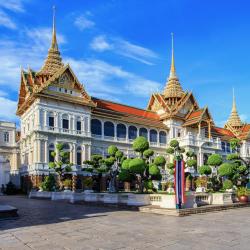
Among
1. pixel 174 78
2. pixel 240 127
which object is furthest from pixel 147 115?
pixel 240 127

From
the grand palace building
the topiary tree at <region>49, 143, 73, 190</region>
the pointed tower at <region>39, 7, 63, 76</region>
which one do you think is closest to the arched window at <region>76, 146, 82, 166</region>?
A: the grand palace building

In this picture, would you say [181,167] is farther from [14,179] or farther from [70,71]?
[14,179]

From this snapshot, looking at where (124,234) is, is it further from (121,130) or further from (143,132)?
(143,132)

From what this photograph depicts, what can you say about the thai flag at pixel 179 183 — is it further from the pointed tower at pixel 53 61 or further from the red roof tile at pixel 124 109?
the pointed tower at pixel 53 61

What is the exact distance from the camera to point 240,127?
6681cm

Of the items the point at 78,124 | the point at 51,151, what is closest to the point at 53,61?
the point at 78,124

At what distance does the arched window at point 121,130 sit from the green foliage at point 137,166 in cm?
2370

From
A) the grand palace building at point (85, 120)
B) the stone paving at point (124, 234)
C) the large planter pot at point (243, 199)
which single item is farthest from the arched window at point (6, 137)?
the stone paving at point (124, 234)

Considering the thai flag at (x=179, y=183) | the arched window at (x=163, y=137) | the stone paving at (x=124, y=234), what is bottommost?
the stone paving at (x=124, y=234)

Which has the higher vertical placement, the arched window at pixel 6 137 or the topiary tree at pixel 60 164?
the arched window at pixel 6 137

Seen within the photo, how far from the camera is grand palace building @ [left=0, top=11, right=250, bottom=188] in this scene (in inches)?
1469

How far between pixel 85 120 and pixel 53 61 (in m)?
10.2

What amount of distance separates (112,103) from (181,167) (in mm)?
31509

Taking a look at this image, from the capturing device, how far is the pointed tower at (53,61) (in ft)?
142
